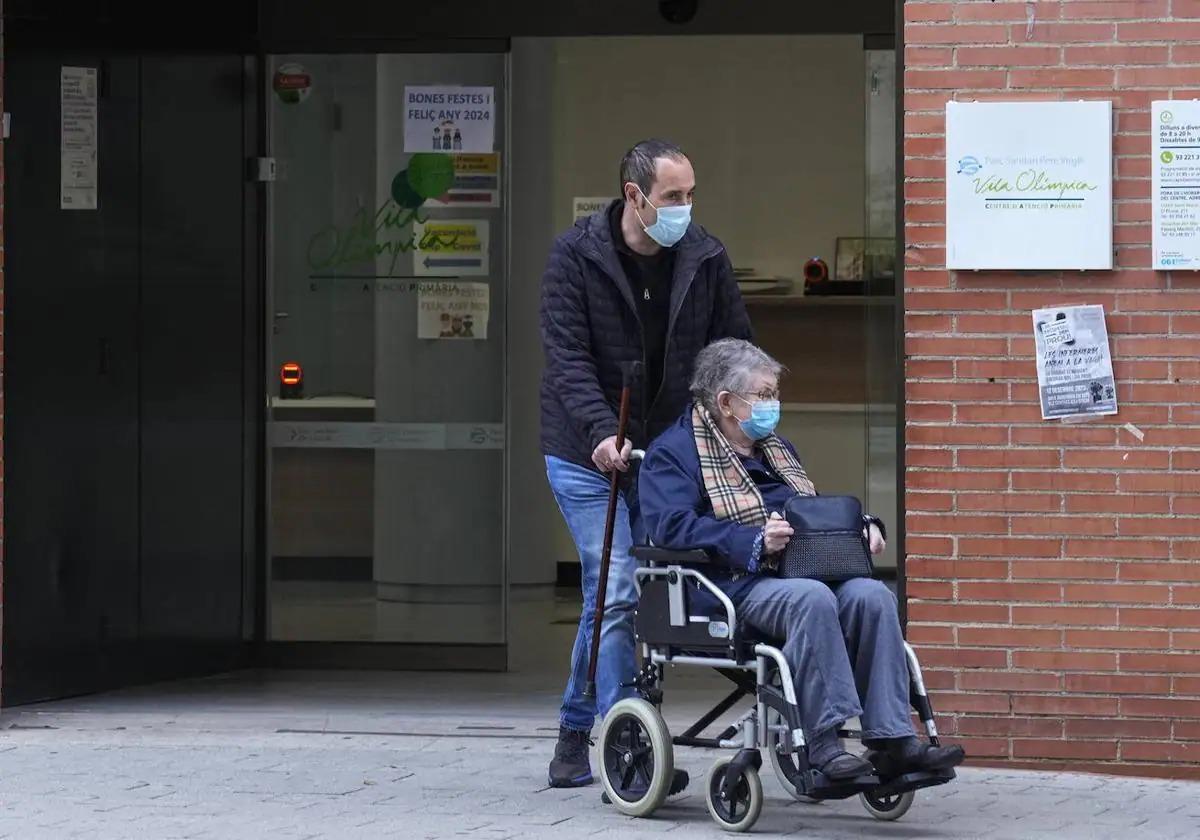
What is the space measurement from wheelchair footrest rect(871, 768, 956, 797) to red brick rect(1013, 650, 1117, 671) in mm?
1157

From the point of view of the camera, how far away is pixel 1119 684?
700cm

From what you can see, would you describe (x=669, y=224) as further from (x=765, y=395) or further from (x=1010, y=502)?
(x=1010, y=502)

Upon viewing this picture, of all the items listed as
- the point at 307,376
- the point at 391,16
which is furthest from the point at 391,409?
the point at 391,16

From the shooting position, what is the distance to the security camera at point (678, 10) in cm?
980

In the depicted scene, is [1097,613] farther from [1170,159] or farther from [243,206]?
[243,206]

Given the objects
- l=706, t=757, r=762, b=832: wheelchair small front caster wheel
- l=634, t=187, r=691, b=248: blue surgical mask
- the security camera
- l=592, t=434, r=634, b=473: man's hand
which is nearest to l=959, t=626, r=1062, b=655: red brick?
l=706, t=757, r=762, b=832: wheelchair small front caster wheel

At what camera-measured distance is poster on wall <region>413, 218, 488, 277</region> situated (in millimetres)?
9750

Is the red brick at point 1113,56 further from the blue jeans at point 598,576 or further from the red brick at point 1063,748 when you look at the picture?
the red brick at point 1063,748

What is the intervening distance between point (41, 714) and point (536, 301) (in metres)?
4.81

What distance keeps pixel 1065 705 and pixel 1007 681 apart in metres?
0.20

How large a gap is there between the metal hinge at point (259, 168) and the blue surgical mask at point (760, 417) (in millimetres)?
4076

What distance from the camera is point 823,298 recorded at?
40.8ft

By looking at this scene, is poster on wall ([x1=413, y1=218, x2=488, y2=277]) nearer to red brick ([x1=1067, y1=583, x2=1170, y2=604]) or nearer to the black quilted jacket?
the black quilted jacket

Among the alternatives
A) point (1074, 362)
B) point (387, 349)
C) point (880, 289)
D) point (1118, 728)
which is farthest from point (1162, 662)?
point (387, 349)
